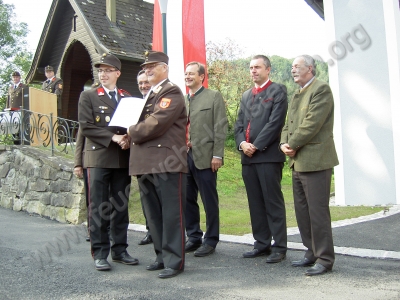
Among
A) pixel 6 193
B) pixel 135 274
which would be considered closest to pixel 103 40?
pixel 6 193

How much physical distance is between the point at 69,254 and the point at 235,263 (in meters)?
1.83

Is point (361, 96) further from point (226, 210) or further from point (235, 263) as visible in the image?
point (235, 263)

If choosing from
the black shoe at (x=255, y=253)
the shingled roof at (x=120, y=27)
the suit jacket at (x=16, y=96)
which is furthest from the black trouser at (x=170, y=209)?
the shingled roof at (x=120, y=27)

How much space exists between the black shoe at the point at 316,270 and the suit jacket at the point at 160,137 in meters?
1.41

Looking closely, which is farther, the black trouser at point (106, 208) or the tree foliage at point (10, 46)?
the tree foliage at point (10, 46)

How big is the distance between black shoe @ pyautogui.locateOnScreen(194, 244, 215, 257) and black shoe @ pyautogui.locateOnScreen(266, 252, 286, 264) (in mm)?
692

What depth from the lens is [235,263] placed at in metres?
4.80

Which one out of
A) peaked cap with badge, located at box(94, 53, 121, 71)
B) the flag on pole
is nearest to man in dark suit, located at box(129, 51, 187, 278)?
peaked cap with badge, located at box(94, 53, 121, 71)

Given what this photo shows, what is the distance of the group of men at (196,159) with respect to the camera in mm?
4395

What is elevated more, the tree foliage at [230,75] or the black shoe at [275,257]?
the tree foliage at [230,75]

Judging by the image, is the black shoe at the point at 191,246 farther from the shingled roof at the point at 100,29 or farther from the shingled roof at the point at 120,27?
the shingled roof at the point at 120,27

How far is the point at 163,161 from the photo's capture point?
440 cm

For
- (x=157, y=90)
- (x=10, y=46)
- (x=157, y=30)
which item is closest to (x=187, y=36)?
(x=157, y=30)

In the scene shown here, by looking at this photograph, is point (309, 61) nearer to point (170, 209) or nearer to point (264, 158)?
point (264, 158)
